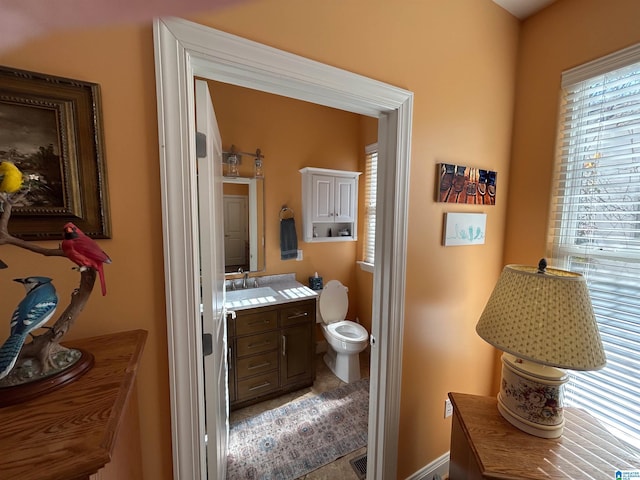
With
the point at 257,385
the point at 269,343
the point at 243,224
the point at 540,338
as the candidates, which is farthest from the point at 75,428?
the point at 243,224

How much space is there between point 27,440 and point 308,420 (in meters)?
1.92

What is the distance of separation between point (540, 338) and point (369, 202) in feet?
6.98

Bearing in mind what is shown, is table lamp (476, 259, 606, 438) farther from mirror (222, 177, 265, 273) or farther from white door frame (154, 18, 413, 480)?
mirror (222, 177, 265, 273)

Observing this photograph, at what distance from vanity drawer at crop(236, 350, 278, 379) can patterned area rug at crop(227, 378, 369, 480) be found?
1.06ft

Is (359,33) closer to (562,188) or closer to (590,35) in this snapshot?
(590,35)

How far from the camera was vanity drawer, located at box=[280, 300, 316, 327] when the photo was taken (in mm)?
2076

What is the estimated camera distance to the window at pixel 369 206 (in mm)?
2744

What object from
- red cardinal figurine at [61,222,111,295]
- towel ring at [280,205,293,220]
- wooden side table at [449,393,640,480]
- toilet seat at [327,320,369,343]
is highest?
towel ring at [280,205,293,220]

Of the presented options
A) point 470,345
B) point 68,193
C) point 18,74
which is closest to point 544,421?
point 470,345

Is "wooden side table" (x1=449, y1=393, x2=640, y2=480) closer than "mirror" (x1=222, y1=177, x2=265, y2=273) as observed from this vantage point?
Yes

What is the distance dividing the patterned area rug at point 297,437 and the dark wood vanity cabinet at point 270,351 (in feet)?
0.54

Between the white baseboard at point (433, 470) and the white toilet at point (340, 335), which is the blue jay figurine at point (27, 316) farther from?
the white toilet at point (340, 335)

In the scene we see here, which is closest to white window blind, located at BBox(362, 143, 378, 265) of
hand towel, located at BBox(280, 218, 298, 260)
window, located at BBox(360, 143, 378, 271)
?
window, located at BBox(360, 143, 378, 271)

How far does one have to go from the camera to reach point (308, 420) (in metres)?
1.91
